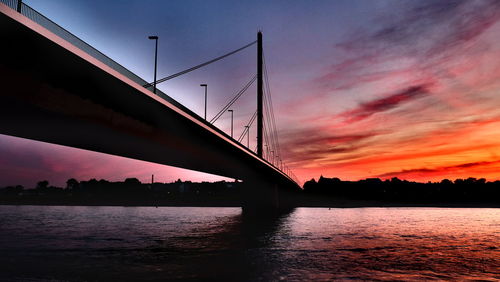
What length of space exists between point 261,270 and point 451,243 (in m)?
21.6

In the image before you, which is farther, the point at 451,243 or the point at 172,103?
the point at 451,243

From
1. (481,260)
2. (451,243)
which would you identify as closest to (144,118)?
(481,260)

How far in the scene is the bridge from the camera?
15273 millimetres

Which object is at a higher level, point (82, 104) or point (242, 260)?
point (82, 104)

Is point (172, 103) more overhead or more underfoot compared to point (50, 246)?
more overhead

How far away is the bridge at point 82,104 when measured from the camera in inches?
601

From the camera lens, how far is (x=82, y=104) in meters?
21.2

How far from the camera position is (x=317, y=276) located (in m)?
16.7

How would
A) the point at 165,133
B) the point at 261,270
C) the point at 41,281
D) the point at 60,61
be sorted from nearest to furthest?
1. the point at 41,281
2. the point at 60,61
3. the point at 261,270
4. the point at 165,133

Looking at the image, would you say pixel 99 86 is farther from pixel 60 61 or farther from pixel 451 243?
pixel 451 243

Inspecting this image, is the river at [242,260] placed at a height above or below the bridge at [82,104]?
below

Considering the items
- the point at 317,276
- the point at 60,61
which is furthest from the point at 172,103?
the point at 317,276

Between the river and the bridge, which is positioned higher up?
the bridge

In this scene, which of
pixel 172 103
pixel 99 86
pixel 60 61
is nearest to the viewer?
pixel 60 61
